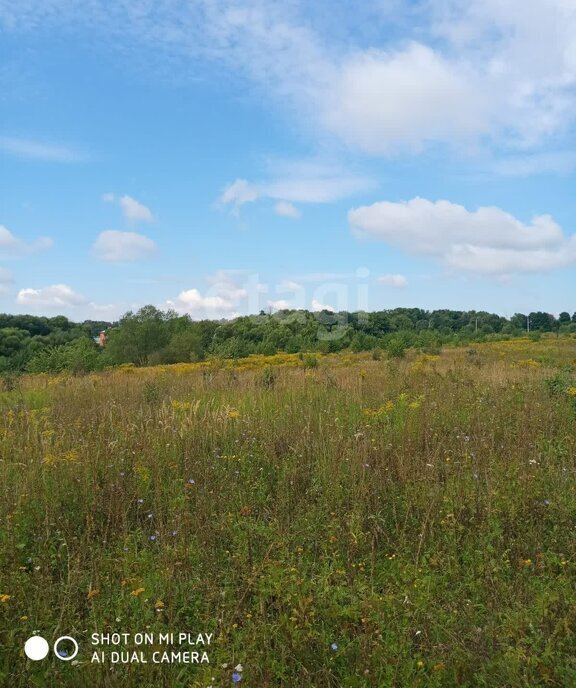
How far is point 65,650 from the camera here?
2.22 metres

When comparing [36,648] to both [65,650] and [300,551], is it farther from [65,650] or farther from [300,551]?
[300,551]

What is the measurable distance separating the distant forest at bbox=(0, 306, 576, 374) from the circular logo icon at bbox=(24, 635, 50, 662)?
15235 mm

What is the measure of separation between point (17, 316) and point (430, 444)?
61.6m

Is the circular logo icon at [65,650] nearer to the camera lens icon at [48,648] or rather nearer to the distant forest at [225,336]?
the camera lens icon at [48,648]

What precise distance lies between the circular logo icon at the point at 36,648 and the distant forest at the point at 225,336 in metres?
15.2

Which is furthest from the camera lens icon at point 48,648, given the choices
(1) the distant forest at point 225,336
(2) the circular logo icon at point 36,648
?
(1) the distant forest at point 225,336

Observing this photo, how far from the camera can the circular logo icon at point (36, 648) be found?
7.01 feet

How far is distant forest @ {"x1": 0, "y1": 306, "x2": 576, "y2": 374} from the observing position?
20984 mm

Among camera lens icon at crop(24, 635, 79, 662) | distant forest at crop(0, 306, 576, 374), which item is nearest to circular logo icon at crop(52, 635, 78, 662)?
camera lens icon at crop(24, 635, 79, 662)

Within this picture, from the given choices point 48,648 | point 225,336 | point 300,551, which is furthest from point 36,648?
point 225,336

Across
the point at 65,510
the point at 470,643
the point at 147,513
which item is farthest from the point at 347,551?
the point at 65,510

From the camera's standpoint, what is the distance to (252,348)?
3209 cm

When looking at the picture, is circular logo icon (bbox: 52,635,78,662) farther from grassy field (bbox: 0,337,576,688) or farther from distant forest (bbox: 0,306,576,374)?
distant forest (bbox: 0,306,576,374)

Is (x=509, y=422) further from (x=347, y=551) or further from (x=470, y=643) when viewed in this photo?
(x=470, y=643)
